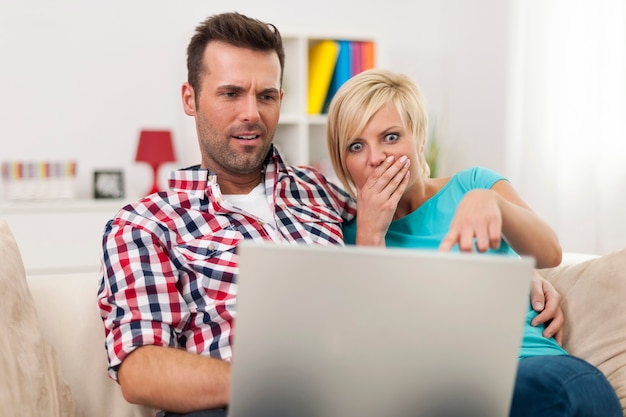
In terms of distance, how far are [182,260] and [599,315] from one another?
2.90ft

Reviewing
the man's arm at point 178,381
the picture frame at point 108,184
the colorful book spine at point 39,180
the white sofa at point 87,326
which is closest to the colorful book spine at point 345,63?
the picture frame at point 108,184

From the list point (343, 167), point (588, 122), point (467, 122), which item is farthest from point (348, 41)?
point (343, 167)

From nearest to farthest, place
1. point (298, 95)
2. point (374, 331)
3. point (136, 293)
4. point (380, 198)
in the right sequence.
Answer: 1. point (374, 331)
2. point (136, 293)
3. point (380, 198)
4. point (298, 95)

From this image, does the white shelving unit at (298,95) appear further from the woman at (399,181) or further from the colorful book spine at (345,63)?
the woman at (399,181)

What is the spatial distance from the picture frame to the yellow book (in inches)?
42.9

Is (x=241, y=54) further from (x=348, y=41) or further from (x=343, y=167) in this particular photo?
(x=348, y=41)

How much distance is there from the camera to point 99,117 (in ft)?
12.6

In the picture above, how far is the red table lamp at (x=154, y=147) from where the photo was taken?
3.69 metres

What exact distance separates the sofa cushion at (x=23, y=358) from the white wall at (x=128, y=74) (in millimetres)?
2425

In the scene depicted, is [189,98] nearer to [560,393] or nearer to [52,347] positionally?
[52,347]

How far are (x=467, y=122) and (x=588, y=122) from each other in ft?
3.58

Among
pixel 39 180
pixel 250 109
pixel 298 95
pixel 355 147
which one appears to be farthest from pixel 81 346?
pixel 298 95

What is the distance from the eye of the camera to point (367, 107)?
1625 mm

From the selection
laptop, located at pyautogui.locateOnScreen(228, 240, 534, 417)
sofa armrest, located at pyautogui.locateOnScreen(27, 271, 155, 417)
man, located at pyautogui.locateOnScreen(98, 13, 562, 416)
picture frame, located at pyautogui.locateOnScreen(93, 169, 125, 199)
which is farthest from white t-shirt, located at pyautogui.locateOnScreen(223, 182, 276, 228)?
picture frame, located at pyautogui.locateOnScreen(93, 169, 125, 199)
